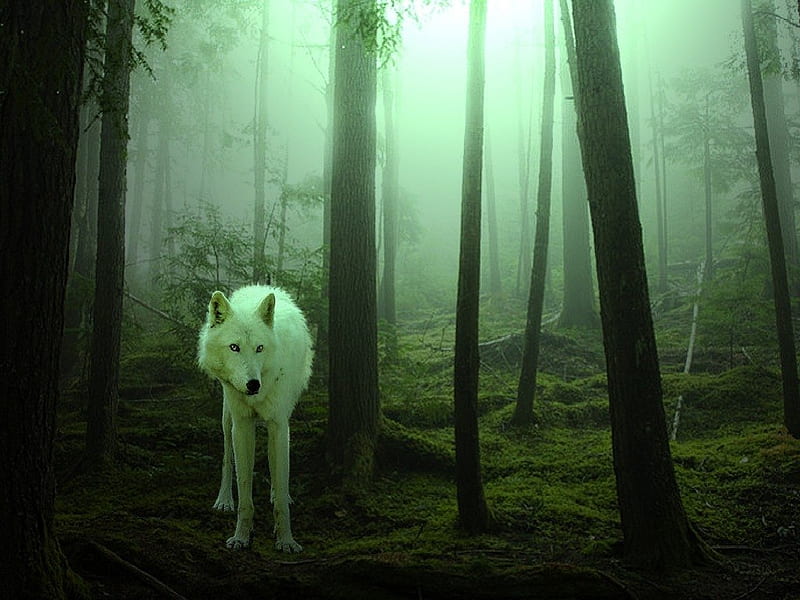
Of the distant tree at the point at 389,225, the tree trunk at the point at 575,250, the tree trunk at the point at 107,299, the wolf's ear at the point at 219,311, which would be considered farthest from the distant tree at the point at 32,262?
the tree trunk at the point at 575,250

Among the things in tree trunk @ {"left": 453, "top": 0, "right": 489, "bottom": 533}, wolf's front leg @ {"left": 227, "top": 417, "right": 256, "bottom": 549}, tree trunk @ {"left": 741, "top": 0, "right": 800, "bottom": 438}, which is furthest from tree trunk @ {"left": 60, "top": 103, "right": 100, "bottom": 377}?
tree trunk @ {"left": 741, "top": 0, "right": 800, "bottom": 438}

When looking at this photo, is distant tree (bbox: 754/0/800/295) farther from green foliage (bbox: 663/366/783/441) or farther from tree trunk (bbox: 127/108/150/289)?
tree trunk (bbox: 127/108/150/289)

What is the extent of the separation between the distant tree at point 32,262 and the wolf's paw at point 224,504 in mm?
2960

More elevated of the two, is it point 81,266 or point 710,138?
point 710,138

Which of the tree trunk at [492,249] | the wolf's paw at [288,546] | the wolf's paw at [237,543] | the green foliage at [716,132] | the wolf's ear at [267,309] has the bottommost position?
the wolf's paw at [288,546]

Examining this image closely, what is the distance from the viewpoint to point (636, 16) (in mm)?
26078

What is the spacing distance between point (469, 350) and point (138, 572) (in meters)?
3.19

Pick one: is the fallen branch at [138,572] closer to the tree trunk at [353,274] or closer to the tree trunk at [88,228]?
the tree trunk at [353,274]

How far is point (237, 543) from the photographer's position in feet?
15.9

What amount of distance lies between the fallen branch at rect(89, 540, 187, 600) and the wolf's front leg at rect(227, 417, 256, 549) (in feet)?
4.57

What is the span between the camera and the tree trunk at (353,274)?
677 cm

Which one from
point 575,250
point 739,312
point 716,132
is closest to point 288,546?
point 739,312

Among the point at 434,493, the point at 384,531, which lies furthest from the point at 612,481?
the point at 384,531

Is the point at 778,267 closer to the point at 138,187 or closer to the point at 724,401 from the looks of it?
the point at 724,401
